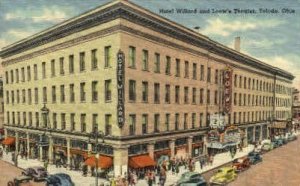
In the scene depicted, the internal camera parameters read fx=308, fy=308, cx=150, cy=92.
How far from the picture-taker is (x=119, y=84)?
18.9m

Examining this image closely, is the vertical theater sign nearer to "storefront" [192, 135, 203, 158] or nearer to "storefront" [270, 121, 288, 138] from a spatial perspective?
"storefront" [192, 135, 203, 158]

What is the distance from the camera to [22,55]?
25.5 meters

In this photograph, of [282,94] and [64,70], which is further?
[282,94]

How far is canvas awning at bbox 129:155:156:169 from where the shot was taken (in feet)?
65.2

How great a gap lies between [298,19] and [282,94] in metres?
17.7

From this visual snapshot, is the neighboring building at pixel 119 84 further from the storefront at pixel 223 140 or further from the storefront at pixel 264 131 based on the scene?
the storefront at pixel 264 131

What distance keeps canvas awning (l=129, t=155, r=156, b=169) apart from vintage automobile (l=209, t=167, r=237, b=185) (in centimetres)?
407

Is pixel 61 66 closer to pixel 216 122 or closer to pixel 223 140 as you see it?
pixel 216 122

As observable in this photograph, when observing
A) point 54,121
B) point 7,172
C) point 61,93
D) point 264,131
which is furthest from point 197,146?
point 7,172

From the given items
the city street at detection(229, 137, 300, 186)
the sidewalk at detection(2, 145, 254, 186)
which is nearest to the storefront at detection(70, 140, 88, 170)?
the sidewalk at detection(2, 145, 254, 186)

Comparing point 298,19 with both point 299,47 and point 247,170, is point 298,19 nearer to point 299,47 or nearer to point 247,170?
point 299,47

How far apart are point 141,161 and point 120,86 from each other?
5.23 m

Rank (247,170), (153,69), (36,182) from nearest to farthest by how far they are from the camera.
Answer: (36,182), (153,69), (247,170)

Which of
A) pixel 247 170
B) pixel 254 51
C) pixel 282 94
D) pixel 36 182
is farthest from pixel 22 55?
pixel 282 94
